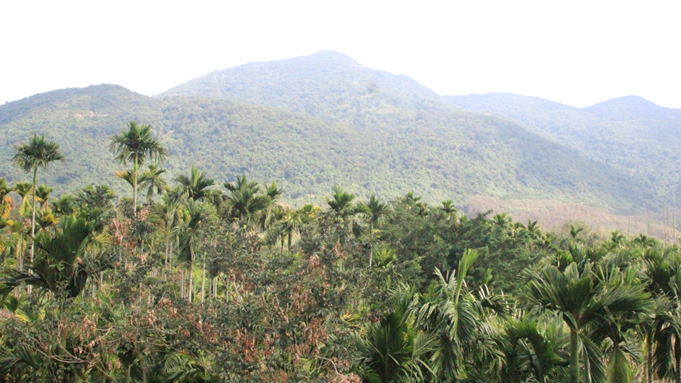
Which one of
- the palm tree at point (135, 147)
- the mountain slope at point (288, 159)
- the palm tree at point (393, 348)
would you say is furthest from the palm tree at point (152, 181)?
the mountain slope at point (288, 159)

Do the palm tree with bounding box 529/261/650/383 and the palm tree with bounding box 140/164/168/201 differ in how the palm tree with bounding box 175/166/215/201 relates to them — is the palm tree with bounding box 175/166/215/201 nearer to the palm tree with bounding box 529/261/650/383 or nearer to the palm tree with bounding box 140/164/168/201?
the palm tree with bounding box 140/164/168/201

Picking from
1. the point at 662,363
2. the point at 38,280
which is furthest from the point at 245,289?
the point at 662,363

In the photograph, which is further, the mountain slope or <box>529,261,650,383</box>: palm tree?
the mountain slope

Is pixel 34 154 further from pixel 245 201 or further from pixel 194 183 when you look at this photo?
pixel 245 201

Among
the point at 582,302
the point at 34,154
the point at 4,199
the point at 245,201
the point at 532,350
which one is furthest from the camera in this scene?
the point at 4,199

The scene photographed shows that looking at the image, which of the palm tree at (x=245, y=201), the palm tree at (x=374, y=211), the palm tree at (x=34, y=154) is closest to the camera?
the palm tree at (x=34, y=154)

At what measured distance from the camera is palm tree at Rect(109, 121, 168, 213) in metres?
25.0

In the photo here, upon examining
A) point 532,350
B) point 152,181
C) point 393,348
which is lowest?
point 532,350

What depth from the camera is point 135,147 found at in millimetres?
25344

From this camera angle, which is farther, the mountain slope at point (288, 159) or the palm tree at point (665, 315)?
the mountain slope at point (288, 159)

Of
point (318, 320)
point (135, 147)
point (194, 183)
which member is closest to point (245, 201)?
point (194, 183)

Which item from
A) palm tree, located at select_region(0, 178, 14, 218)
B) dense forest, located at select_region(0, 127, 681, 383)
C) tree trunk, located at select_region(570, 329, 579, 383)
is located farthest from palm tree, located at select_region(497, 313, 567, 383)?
palm tree, located at select_region(0, 178, 14, 218)

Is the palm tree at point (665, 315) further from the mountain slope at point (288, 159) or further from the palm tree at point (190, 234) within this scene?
the mountain slope at point (288, 159)

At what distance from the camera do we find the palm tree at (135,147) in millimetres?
25016
